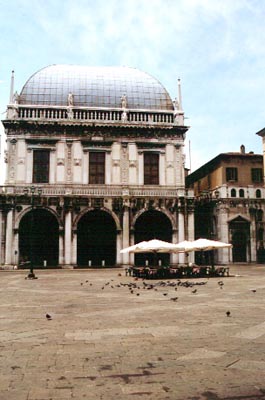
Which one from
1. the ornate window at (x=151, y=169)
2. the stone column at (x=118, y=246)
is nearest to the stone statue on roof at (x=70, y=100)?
the ornate window at (x=151, y=169)

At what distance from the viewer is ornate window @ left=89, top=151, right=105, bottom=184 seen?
141 ft

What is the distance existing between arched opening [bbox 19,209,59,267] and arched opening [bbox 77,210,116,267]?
2.42 m

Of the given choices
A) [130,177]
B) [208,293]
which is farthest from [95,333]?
[130,177]

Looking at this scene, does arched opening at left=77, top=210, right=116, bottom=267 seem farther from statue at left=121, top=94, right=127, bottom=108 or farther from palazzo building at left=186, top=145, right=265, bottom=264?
statue at left=121, top=94, right=127, bottom=108

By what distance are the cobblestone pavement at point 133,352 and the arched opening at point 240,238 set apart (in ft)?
102

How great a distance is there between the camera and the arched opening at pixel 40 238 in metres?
40.5

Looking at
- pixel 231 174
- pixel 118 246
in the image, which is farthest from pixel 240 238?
pixel 118 246

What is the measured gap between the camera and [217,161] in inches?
1831

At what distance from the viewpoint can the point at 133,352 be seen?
7098 mm

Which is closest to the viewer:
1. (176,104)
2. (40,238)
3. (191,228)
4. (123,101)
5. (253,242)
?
(40,238)

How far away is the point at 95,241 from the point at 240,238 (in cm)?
1513

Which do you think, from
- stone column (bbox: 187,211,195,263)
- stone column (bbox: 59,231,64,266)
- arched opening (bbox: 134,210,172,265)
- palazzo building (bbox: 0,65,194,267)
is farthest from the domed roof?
stone column (bbox: 59,231,64,266)

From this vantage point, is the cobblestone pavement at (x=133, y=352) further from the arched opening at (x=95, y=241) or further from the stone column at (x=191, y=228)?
the stone column at (x=191, y=228)

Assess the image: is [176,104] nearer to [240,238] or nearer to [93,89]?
[93,89]
